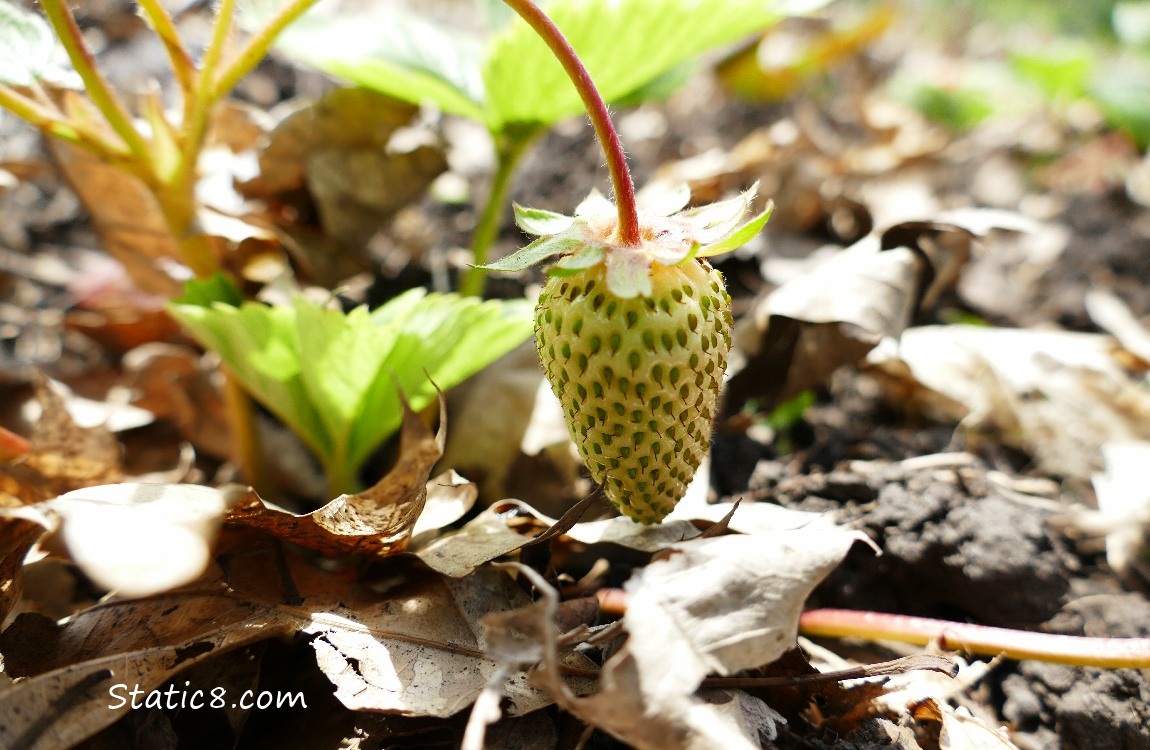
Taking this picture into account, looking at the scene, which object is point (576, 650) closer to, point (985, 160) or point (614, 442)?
point (614, 442)

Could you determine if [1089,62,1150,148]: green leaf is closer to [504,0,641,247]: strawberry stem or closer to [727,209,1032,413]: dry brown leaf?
[727,209,1032,413]: dry brown leaf

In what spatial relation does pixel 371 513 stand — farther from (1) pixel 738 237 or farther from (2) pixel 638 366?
(1) pixel 738 237

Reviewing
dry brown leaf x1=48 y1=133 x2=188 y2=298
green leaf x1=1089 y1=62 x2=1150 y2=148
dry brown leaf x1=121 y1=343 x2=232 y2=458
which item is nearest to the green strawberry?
dry brown leaf x1=121 y1=343 x2=232 y2=458

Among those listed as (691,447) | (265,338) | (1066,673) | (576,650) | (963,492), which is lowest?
(1066,673)

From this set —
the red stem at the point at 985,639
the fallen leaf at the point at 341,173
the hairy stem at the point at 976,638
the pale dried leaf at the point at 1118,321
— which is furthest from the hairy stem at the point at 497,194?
the pale dried leaf at the point at 1118,321

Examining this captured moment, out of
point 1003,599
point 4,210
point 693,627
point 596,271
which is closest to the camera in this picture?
point 693,627

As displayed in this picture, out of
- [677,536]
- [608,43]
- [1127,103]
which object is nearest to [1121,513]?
[677,536]

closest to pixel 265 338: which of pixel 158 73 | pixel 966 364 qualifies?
pixel 966 364
